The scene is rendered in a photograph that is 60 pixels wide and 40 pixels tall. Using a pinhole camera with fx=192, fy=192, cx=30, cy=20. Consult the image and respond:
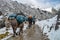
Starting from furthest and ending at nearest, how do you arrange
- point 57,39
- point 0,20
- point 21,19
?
1. point 0,20
2. point 21,19
3. point 57,39

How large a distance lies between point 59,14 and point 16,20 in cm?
427

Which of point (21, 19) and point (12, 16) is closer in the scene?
point (12, 16)

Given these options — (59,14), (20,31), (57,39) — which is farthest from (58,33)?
(20,31)

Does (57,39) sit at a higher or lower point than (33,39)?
higher

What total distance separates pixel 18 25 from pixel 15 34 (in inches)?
33.7

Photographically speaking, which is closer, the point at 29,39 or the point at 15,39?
the point at 15,39

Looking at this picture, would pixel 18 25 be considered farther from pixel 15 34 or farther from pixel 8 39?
pixel 8 39

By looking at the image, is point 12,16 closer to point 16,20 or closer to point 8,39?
point 16,20

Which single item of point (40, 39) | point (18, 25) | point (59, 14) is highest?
point (59, 14)

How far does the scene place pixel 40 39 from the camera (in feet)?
54.7

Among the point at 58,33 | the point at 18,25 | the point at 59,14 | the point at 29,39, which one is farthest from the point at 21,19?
the point at 58,33

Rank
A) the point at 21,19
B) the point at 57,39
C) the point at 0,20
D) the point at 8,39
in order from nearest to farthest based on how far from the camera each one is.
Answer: the point at 57,39, the point at 8,39, the point at 21,19, the point at 0,20

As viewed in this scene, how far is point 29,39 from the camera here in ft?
53.7

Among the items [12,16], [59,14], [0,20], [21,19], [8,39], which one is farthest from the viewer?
[0,20]
